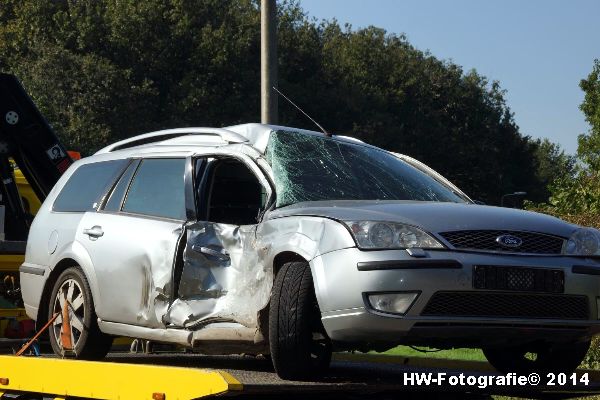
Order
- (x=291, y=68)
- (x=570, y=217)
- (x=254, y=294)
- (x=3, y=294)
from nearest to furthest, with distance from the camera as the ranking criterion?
(x=254, y=294), (x=3, y=294), (x=570, y=217), (x=291, y=68)

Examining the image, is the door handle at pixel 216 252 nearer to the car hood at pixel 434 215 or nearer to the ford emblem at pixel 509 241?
the car hood at pixel 434 215

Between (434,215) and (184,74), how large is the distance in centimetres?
5268

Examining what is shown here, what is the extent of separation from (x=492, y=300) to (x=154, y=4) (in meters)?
54.0

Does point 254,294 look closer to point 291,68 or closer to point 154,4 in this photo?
point 154,4

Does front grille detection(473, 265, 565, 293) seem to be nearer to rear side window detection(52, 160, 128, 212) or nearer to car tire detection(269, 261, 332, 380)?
car tire detection(269, 261, 332, 380)

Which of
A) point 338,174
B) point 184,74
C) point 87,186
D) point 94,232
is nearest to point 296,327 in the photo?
point 338,174

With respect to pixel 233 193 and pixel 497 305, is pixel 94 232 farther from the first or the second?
pixel 497 305

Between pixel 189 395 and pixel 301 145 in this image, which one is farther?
pixel 301 145

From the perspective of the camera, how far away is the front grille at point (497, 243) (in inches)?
224

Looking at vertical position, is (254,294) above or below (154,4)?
below

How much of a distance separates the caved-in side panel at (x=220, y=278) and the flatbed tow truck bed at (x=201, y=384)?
419 mm

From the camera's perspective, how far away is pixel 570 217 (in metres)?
12.5

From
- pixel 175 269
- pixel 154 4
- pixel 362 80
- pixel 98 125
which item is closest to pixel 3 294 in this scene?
pixel 175 269

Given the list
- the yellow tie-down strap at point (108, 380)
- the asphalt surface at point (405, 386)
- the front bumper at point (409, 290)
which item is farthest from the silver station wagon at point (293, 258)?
the yellow tie-down strap at point (108, 380)
